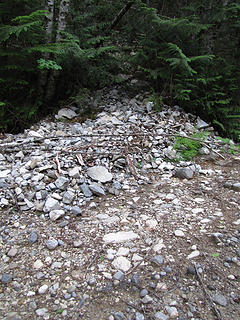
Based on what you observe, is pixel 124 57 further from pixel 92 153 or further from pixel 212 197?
pixel 212 197

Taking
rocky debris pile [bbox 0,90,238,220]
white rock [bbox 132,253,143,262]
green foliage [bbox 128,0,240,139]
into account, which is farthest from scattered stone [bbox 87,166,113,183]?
green foliage [bbox 128,0,240,139]

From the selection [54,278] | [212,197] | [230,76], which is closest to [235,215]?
[212,197]

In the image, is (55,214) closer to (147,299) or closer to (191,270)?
(147,299)

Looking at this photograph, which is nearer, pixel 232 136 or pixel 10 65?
pixel 10 65

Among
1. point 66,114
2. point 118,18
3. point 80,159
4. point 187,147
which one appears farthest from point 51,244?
point 118,18

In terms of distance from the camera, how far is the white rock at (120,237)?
2.45 metres

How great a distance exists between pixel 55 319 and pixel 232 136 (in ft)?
19.6

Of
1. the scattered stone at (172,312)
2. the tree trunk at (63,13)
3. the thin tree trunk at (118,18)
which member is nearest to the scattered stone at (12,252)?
the scattered stone at (172,312)

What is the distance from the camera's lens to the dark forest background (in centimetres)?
531

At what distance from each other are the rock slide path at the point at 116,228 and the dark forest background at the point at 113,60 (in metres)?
1.56

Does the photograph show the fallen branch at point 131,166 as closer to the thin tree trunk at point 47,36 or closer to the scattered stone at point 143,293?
the scattered stone at point 143,293

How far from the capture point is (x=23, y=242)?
2402mm

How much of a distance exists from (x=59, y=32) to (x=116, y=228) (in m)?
5.37

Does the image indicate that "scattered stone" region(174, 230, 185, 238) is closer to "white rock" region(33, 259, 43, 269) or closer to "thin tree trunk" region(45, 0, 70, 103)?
"white rock" region(33, 259, 43, 269)
